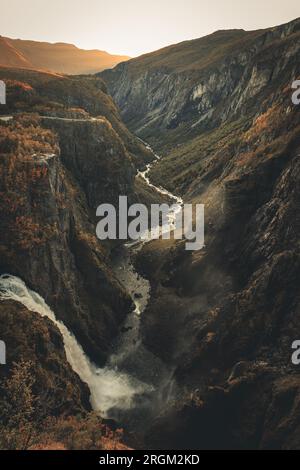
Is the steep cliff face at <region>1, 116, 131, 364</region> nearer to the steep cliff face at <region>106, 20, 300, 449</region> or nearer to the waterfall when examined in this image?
the waterfall

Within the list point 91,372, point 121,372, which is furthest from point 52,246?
point 121,372

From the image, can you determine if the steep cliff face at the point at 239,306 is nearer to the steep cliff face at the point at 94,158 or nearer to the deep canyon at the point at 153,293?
the deep canyon at the point at 153,293

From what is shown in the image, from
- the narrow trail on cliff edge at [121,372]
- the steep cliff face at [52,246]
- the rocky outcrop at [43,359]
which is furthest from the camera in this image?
the steep cliff face at [52,246]

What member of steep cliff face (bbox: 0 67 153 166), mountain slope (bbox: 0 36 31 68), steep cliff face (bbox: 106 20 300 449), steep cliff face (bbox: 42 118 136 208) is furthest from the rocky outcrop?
mountain slope (bbox: 0 36 31 68)

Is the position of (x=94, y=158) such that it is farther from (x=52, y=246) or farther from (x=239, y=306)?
(x=239, y=306)

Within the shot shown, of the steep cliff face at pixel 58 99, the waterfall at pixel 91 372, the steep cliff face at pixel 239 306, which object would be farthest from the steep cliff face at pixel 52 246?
the steep cliff face at pixel 58 99

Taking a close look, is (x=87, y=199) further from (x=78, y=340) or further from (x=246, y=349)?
A: (x=246, y=349)

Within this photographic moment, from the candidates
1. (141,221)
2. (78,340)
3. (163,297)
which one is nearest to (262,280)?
(163,297)
